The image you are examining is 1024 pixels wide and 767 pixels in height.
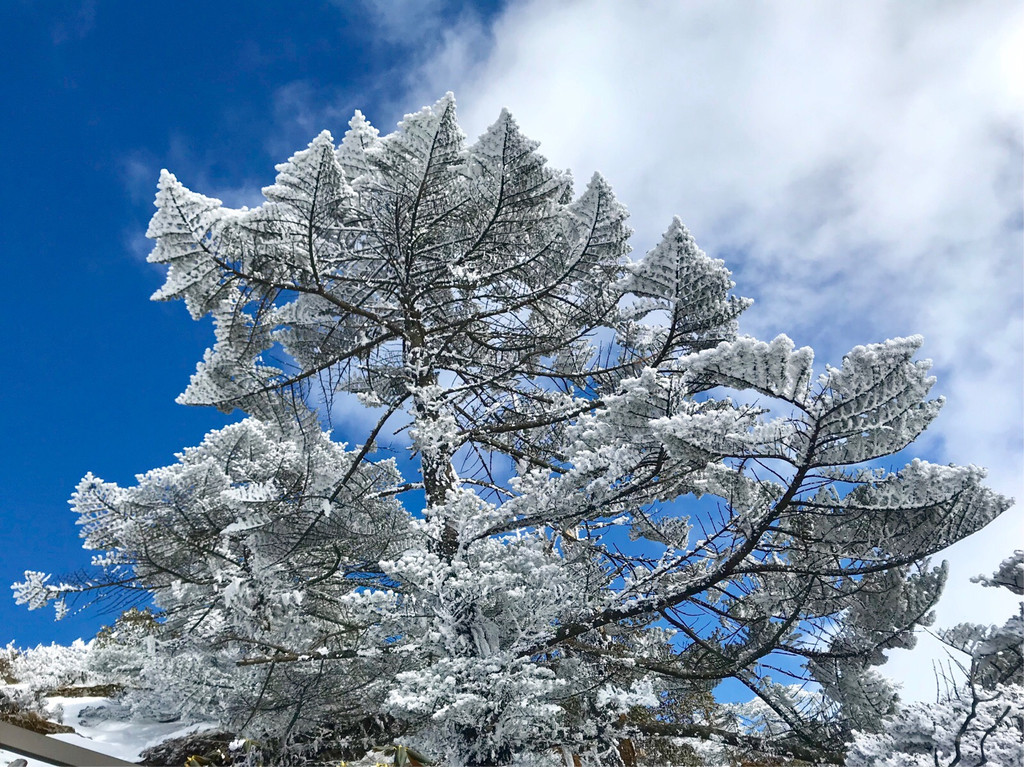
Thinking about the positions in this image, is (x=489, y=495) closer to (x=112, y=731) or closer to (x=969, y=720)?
(x=969, y=720)

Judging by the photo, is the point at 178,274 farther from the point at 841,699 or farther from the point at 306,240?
the point at 841,699

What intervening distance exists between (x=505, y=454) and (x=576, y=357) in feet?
5.73

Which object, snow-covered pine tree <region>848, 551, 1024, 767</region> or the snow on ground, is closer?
snow-covered pine tree <region>848, 551, 1024, 767</region>

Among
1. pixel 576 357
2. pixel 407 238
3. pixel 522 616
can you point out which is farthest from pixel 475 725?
pixel 576 357

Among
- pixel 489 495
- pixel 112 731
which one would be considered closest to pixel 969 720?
pixel 489 495

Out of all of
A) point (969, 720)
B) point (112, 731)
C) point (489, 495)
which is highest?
point (489, 495)

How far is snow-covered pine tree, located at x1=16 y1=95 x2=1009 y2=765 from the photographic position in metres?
4.36

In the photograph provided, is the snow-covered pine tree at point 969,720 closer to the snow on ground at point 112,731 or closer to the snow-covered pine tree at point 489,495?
the snow-covered pine tree at point 489,495

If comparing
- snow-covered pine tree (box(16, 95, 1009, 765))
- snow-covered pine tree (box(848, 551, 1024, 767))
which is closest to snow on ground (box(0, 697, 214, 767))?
snow-covered pine tree (box(16, 95, 1009, 765))

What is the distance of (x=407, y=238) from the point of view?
704 centimetres

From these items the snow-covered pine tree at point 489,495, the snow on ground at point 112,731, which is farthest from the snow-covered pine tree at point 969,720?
the snow on ground at point 112,731

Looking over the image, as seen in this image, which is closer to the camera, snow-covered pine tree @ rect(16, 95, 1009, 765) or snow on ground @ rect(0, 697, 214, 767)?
snow-covered pine tree @ rect(16, 95, 1009, 765)

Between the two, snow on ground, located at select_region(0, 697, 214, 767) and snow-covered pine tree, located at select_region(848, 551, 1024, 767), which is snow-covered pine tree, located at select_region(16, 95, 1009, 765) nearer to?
snow-covered pine tree, located at select_region(848, 551, 1024, 767)

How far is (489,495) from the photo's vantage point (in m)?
8.47
